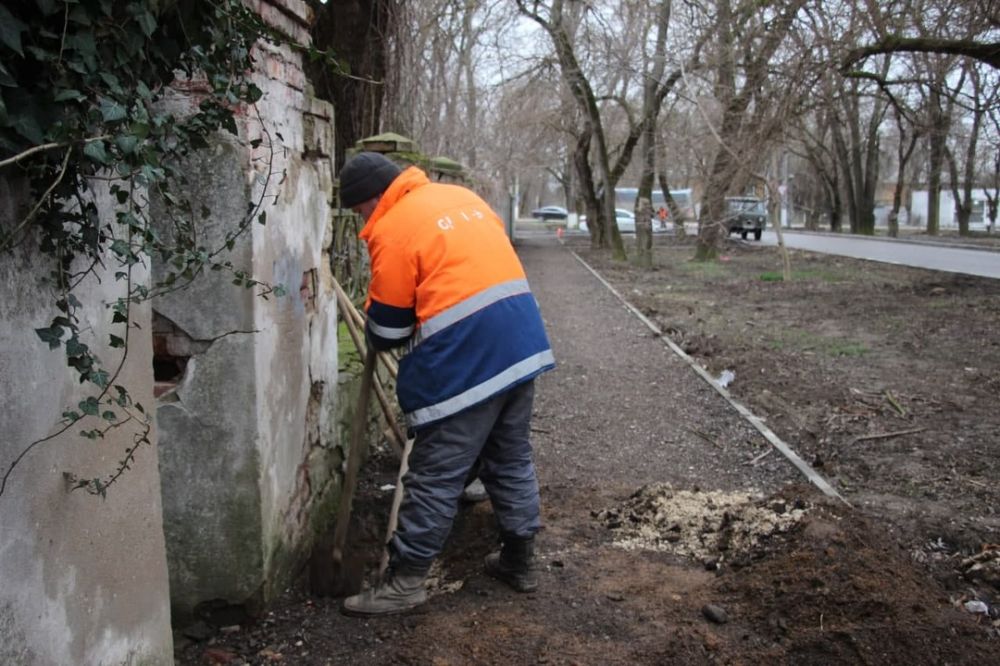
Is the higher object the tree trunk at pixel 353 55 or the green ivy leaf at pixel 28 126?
the tree trunk at pixel 353 55

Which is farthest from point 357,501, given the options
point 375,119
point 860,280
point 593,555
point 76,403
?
point 860,280

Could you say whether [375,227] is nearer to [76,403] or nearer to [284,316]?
[284,316]

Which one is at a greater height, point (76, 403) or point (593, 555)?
point (76, 403)

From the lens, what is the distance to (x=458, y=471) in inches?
130

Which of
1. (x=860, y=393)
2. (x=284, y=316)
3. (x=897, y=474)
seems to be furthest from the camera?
(x=860, y=393)

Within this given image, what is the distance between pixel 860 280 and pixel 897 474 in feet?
42.9

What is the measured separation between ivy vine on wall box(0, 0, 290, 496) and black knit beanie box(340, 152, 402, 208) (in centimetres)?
116

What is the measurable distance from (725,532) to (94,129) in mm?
Result: 3181

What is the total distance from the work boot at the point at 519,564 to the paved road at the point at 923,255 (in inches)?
628

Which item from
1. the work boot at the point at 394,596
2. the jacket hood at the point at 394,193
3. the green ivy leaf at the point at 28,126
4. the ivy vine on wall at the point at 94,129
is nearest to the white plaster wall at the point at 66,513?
the ivy vine on wall at the point at 94,129

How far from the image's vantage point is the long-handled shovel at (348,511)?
3.71 m

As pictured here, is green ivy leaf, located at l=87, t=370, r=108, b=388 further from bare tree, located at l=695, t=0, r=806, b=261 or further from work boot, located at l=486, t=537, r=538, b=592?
bare tree, located at l=695, t=0, r=806, b=261

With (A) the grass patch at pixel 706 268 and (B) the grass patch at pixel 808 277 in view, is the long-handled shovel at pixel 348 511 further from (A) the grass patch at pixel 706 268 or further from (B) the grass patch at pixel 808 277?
(A) the grass patch at pixel 706 268

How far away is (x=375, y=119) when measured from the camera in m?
7.52
